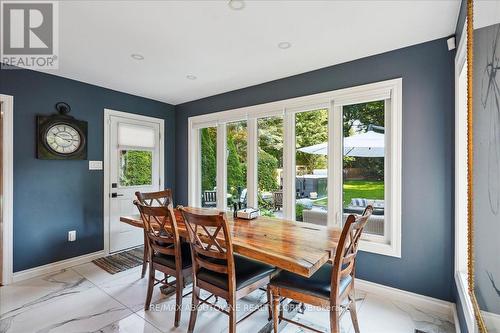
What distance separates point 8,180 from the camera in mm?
2838

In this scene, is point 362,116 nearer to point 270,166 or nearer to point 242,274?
point 270,166

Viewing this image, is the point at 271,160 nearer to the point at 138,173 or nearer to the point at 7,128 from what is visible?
the point at 138,173

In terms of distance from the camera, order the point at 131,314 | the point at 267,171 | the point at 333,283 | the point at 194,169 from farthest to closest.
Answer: the point at 194,169
the point at 267,171
the point at 131,314
the point at 333,283

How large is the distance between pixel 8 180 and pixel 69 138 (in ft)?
2.61

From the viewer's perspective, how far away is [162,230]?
216cm

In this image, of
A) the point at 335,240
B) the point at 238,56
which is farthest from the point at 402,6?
the point at 335,240

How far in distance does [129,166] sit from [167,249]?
7.62ft

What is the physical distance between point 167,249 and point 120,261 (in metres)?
1.84

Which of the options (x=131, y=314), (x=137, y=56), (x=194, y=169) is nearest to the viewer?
(x=131, y=314)

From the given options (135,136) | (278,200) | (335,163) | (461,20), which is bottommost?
(278,200)

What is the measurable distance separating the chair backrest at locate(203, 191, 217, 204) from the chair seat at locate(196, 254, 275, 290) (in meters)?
2.18

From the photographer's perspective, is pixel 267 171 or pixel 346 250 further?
pixel 267 171

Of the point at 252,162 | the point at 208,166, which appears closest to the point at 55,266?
the point at 208,166

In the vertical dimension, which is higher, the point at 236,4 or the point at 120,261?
the point at 236,4
